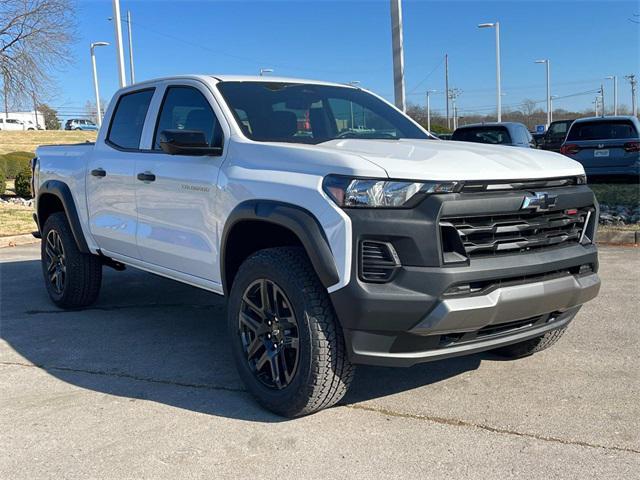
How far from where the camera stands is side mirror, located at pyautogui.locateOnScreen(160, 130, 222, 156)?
3.88m

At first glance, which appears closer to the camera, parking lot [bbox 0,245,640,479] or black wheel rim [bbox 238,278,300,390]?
parking lot [bbox 0,245,640,479]

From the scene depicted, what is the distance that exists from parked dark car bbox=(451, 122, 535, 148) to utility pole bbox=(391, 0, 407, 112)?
2391 millimetres

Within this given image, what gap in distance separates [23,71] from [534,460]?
2007 centimetres

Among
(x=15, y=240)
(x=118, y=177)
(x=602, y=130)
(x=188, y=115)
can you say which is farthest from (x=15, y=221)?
(x=602, y=130)

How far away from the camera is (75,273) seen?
19.2 ft

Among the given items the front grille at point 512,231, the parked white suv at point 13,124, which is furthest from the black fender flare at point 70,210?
the parked white suv at point 13,124

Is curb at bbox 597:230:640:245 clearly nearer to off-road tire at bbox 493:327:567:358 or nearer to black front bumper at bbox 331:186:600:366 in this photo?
off-road tire at bbox 493:327:567:358

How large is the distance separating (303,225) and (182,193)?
1359 millimetres

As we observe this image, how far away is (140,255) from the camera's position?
4.90 meters

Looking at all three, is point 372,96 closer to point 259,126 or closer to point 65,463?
point 259,126

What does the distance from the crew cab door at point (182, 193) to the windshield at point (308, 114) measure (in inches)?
8.4

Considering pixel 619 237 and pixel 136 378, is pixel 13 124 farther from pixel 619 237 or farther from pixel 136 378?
pixel 136 378

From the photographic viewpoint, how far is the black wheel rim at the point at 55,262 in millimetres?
6020

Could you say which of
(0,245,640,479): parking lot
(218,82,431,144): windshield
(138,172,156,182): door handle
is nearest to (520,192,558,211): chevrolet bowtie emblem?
(0,245,640,479): parking lot
